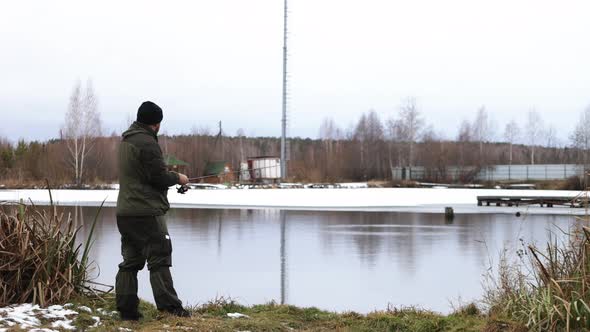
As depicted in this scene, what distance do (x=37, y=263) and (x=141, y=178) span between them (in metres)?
1.38

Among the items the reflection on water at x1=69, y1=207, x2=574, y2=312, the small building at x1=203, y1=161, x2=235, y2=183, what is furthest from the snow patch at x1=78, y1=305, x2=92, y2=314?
the small building at x1=203, y1=161, x2=235, y2=183

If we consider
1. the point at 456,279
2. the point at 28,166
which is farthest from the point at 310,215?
the point at 28,166

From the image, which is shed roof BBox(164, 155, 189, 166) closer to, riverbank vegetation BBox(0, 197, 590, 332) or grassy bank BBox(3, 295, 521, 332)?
riverbank vegetation BBox(0, 197, 590, 332)

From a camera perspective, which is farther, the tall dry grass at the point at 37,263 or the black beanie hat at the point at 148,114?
the black beanie hat at the point at 148,114

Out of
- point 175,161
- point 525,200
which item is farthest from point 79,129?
point 525,200

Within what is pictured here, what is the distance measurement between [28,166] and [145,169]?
57650 mm

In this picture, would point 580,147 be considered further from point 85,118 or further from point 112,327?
point 112,327

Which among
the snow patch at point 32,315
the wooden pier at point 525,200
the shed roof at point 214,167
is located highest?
the shed roof at point 214,167

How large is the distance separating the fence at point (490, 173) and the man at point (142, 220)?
197ft

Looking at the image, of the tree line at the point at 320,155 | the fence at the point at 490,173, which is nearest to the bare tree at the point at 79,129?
the tree line at the point at 320,155

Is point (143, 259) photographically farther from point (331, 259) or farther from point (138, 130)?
point (331, 259)

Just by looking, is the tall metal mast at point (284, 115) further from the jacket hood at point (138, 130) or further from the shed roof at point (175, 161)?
the jacket hood at point (138, 130)

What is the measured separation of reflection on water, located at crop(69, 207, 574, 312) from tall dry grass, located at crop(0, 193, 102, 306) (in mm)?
2071

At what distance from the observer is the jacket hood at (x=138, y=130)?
6070 mm
